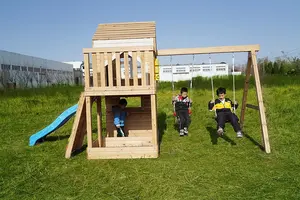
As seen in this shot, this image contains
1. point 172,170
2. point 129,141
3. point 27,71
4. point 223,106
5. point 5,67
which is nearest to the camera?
point 172,170

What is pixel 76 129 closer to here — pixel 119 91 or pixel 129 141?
pixel 119 91

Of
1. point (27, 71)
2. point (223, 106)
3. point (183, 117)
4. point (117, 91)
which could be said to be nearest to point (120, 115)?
point (183, 117)

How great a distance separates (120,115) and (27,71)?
2359 cm

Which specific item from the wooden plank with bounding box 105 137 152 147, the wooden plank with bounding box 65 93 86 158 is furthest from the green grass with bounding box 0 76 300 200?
the wooden plank with bounding box 105 137 152 147

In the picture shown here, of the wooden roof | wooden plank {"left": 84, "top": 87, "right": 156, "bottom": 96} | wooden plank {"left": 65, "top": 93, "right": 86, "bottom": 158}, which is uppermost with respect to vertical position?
the wooden roof

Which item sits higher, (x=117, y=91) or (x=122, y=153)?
(x=117, y=91)

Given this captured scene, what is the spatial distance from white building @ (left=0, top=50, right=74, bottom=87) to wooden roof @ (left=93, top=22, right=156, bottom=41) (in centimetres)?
1765

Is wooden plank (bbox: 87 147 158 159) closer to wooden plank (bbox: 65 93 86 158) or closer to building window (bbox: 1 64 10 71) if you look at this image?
wooden plank (bbox: 65 93 86 158)

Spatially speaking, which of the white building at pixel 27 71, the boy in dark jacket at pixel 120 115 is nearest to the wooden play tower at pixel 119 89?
the boy in dark jacket at pixel 120 115

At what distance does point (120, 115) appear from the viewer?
7613 millimetres

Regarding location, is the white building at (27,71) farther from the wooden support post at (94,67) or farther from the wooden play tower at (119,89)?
the wooden support post at (94,67)

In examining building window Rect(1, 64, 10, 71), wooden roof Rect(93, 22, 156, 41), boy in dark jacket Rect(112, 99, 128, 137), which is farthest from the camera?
building window Rect(1, 64, 10, 71)

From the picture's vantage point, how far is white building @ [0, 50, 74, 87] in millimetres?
24172

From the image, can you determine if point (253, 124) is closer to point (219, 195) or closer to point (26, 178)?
point (219, 195)
